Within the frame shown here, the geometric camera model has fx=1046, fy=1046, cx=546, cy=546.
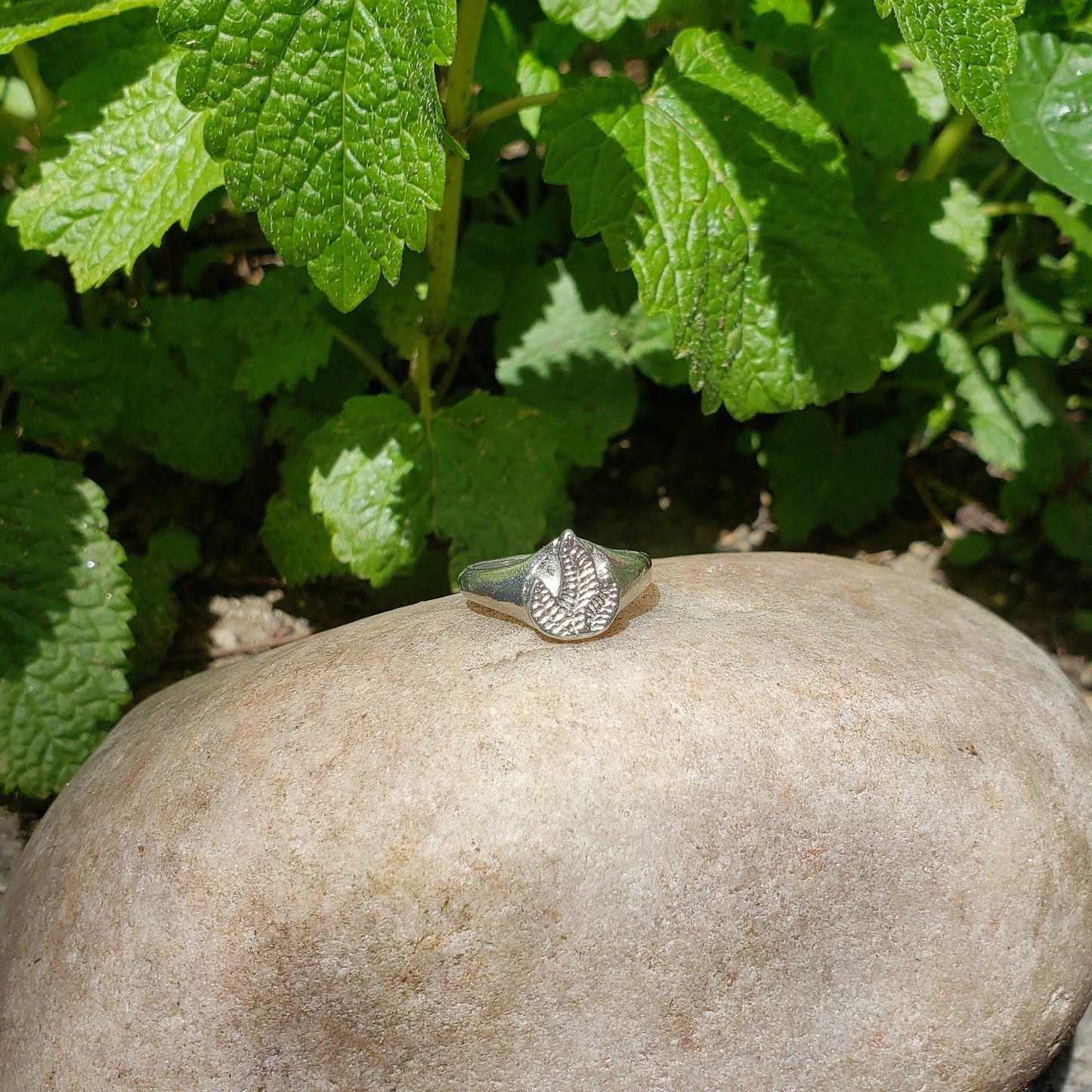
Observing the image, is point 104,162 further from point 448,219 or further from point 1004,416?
point 1004,416

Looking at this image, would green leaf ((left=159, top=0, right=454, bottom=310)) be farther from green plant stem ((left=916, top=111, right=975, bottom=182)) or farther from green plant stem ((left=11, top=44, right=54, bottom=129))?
green plant stem ((left=916, top=111, right=975, bottom=182))

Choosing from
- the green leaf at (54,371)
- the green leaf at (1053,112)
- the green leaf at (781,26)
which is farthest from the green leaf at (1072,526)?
the green leaf at (54,371)

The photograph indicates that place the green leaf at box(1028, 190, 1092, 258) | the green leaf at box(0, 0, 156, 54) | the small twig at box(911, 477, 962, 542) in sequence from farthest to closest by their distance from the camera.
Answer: the small twig at box(911, 477, 962, 542) → the green leaf at box(1028, 190, 1092, 258) → the green leaf at box(0, 0, 156, 54)

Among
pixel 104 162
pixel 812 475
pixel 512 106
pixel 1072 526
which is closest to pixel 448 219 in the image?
pixel 512 106

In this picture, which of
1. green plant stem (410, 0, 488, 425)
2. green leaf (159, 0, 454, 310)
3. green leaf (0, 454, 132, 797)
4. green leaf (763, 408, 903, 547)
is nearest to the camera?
green leaf (159, 0, 454, 310)

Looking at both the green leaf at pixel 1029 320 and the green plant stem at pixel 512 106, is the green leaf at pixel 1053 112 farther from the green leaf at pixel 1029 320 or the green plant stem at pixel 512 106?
the green plant stem at pixel 512 106

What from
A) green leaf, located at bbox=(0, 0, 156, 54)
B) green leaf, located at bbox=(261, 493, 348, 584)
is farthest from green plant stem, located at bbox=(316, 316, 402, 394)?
green leaf, located at bbox=(0, 0, 156, 54)

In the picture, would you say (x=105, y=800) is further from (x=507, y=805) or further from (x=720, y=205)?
(x=720, y=205)
